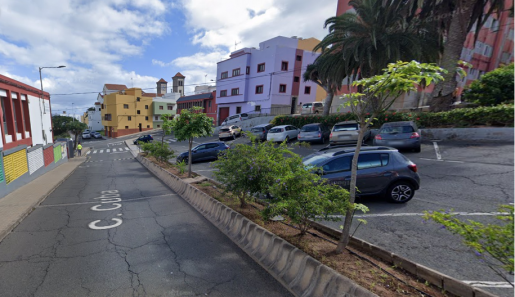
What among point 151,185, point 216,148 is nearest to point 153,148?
point 216,148

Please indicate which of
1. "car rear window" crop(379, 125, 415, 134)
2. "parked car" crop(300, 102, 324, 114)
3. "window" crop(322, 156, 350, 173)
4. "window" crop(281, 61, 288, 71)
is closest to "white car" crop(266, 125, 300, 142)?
"car rear window" crop(379, 125, 415, 134)

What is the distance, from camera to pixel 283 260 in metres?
3.88

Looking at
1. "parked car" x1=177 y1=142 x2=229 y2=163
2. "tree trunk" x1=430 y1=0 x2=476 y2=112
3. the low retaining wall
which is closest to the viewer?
the low retaining wall

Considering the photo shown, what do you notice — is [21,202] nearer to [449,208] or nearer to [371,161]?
[371,161]

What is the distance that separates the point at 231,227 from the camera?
5.46m

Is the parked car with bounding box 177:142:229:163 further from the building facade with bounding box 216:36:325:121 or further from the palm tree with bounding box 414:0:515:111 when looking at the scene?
the building facade with bounding box 216:36:325:121

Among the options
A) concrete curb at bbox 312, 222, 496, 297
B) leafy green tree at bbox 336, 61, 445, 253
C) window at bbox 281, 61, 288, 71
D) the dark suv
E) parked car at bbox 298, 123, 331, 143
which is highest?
window at bbox 281, 61, 288, 71

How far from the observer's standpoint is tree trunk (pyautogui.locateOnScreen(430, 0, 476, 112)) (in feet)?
47.1

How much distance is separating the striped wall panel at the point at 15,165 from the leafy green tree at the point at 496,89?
24.4 m

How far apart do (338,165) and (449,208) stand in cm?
278

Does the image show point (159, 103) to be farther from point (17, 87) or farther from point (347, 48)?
point (347, 48)

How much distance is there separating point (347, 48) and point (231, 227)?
1613 cm

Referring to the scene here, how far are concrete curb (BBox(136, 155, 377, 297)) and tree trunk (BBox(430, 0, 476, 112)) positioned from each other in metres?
16.0

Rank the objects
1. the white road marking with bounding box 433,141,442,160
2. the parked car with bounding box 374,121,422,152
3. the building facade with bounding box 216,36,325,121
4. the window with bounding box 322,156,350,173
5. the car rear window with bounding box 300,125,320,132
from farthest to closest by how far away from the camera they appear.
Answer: the building facade with bounding box 216,36,325,121 < the car rear window with bounding box 300,125,320,132 < the parked car with bounding box 374,121,422,152 < the white road marking with bounding box 433,141,442,160 < the window with bounding box 322,156,350,173
